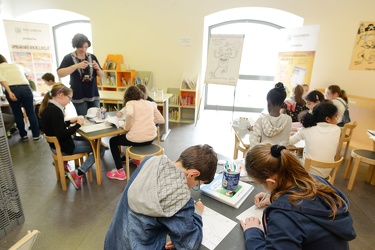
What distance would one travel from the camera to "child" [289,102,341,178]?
77.7 inches

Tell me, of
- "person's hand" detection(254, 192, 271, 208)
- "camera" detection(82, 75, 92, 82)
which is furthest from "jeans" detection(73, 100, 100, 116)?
"person's hand" detection(254, 192, 271, 208)

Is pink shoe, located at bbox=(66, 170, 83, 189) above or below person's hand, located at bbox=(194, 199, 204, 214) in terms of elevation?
below

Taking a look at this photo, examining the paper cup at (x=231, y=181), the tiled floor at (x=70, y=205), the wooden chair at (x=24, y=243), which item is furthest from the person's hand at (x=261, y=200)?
the tiled floor at (x=70, y=205)

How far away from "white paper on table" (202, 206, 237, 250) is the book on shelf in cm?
9

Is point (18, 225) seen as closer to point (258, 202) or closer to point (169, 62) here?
point (258, 202)

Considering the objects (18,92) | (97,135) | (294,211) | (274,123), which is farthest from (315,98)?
(18,92)

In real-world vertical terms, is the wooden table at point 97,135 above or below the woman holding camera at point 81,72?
below

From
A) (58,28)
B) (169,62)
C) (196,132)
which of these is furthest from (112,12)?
(196,132)

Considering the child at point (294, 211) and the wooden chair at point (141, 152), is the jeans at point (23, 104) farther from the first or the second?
the child at point (294, 211)

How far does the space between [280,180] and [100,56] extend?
5.70 meters

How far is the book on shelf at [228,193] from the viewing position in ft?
3.67

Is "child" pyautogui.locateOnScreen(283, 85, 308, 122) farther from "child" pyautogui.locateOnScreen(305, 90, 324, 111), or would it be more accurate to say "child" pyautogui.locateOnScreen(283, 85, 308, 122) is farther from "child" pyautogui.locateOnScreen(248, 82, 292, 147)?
"child" pyautogui.locateOnScreen(248, 82, 292, 147)

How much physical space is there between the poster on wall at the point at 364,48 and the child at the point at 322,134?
2.88 m

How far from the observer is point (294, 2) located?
14.7 feet
